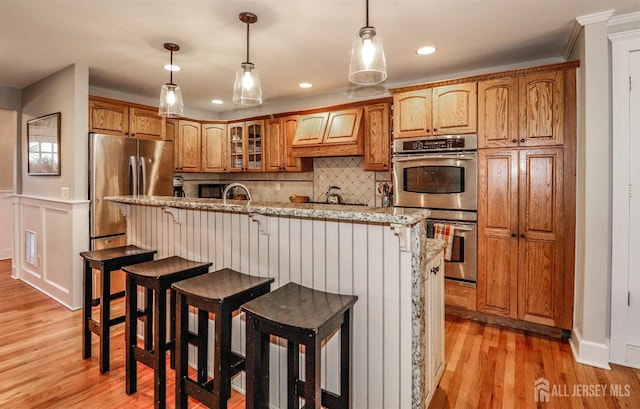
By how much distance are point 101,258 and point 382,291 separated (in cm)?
195

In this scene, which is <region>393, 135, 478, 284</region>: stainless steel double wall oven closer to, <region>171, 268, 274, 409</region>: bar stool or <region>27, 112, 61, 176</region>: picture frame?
<region>171, 268, 274, 409</region>: bar stool

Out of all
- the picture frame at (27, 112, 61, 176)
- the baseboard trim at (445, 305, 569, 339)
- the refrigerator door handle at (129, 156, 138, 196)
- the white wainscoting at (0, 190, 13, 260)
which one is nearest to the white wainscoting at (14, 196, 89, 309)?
the picture frame at (27, 112, 61, 176)

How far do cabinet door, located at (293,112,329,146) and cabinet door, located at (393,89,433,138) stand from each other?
1.05 metres

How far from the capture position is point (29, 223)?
4270mm

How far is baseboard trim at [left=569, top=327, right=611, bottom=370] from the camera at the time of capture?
94.4 inches

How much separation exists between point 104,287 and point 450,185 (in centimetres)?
293

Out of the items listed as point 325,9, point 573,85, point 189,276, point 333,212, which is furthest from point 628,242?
point 189,276

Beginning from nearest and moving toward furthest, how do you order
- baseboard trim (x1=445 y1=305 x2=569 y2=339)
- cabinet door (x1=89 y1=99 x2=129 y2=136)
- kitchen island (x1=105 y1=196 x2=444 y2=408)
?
kitchen island (x1=105 y1=196 x2=444 y2=408) → baseboard trim (x1=445 y1=305 x2=569 y2=339) → cabinet door (x1=89 y1=99 x2=129 y2=136)

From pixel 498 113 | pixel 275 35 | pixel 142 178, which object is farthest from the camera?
pixel 142 178

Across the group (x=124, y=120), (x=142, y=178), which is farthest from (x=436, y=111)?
(x=124, y=120)

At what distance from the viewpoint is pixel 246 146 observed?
5.08 metres

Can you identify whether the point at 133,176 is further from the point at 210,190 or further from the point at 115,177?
the point at 210,190

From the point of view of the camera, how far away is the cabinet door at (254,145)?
494cm

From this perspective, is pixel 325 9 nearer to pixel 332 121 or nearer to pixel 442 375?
pixel 332 121
